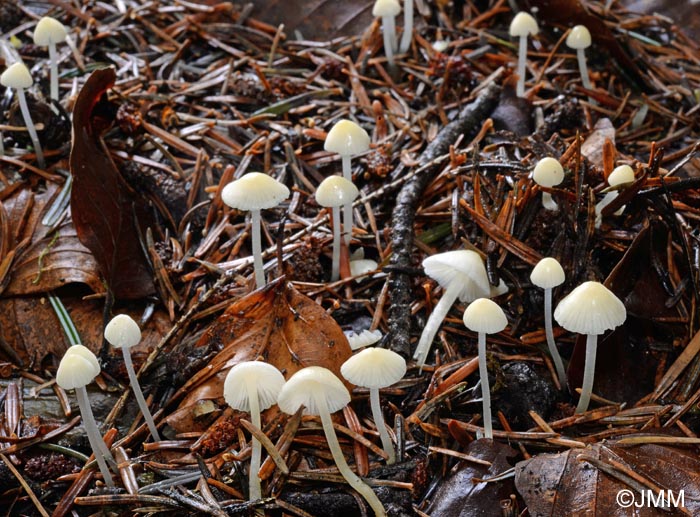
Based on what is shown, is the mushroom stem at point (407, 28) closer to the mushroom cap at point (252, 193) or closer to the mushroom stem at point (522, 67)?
the mushroom stem at point (522, 67)

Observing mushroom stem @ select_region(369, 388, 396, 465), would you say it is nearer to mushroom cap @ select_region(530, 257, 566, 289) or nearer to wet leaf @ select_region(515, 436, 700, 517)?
wet leaf @ select_region(515, 436, 700, 517)

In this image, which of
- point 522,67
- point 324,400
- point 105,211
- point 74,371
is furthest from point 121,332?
point 522,67

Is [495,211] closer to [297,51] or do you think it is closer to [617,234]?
[617,234]

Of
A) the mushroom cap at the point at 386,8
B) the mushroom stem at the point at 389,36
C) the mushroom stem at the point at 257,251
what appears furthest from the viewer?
the mushroom stem at the point at 389,36

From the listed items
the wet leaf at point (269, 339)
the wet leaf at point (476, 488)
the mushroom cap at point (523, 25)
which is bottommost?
the wet leaf at point (476, 488)

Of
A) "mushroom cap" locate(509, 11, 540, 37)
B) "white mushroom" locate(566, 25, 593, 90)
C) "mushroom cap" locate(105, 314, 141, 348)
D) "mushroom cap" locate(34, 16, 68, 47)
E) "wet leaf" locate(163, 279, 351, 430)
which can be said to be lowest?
"wet leaf" locate(163, 279, 351, 430)

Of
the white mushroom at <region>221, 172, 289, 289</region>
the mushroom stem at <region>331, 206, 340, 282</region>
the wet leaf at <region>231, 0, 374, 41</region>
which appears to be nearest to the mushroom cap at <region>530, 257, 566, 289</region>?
the mushroom stem at <region>331, 206, 340, 282</region>

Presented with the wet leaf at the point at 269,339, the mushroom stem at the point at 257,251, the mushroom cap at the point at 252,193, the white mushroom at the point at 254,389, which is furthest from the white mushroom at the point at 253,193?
the white mushroom at the point at 254,389

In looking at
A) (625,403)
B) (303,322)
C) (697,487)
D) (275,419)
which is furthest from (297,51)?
(697,487)
